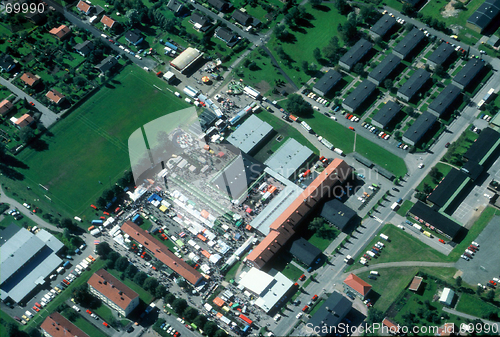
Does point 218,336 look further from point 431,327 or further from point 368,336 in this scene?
point 431,327

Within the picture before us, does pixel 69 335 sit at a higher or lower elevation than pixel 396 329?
lower

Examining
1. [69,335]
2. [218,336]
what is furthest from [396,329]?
[69,335]

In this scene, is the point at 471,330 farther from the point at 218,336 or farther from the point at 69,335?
the point at 69,335

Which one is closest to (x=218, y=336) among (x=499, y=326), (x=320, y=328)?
(x=320, y=328)

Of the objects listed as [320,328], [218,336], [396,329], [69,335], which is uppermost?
[396,329]

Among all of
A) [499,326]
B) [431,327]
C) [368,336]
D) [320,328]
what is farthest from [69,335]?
[499,326]

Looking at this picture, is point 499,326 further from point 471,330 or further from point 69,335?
point 69,335

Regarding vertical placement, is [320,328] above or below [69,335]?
above

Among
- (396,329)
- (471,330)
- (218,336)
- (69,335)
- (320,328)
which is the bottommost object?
(69,335)
